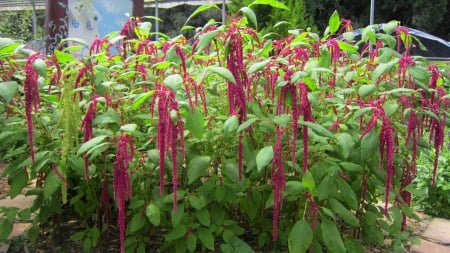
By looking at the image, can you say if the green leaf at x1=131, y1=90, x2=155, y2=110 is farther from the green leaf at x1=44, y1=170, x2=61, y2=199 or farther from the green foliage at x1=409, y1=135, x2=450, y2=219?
the green foliage at x1=409, y1=135, x2=450, y2=219

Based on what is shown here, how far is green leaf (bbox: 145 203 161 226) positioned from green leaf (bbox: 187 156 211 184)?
173 millimetres

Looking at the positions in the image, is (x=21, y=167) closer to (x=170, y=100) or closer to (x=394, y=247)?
(x=170, y=100)

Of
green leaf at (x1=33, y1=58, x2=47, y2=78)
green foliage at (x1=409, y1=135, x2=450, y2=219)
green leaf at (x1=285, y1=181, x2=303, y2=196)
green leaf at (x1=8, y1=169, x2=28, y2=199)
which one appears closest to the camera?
green leaf at (x1=33, y1=58, x2=47, y2=78)

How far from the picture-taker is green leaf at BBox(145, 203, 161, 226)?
64.9 inches

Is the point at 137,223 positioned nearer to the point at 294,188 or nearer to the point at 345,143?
the point at 294,188

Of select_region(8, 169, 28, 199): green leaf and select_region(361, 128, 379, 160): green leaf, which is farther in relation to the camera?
select_region(8, 169, 28, 199): green leaf

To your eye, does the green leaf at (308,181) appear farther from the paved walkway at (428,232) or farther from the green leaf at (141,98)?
the paved walkway at (428,232)

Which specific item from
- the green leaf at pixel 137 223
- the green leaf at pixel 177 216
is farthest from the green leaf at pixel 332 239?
the green leaf at pixel 137 223

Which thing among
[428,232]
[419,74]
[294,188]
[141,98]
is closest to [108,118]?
[141,98]

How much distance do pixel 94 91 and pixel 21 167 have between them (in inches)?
17.7

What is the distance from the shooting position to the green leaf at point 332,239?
167 cm

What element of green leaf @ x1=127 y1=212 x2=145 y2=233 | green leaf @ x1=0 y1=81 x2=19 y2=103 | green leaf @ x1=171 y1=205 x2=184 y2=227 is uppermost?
green leaf @ x1=0 y1=81 x2=19 y2=103

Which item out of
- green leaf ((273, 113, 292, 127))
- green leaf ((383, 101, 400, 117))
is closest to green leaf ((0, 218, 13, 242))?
green leaf ((273, 113, 292, 127))

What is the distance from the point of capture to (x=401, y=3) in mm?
16688
